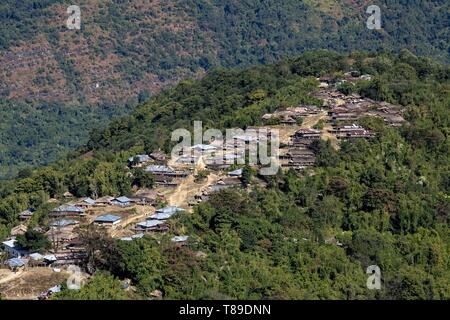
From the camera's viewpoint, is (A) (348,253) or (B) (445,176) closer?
(A) (348,253)

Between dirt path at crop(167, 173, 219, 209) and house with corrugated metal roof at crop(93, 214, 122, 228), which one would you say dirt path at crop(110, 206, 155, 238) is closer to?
house with corrugated metal roof at crop(93, 214, 122, 228)

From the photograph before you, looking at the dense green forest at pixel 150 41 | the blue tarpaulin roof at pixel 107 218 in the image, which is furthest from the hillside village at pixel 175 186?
the dense green forest at pixel 150 41

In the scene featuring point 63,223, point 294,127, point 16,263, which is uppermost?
point 294,127

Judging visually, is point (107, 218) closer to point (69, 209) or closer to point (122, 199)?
point (69, 209)

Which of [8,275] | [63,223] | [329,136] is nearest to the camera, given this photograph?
[8,275]

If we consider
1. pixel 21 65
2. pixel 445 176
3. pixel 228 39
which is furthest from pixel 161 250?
pixel 228 39

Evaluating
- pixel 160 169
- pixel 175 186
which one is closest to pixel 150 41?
pixel 160 169
